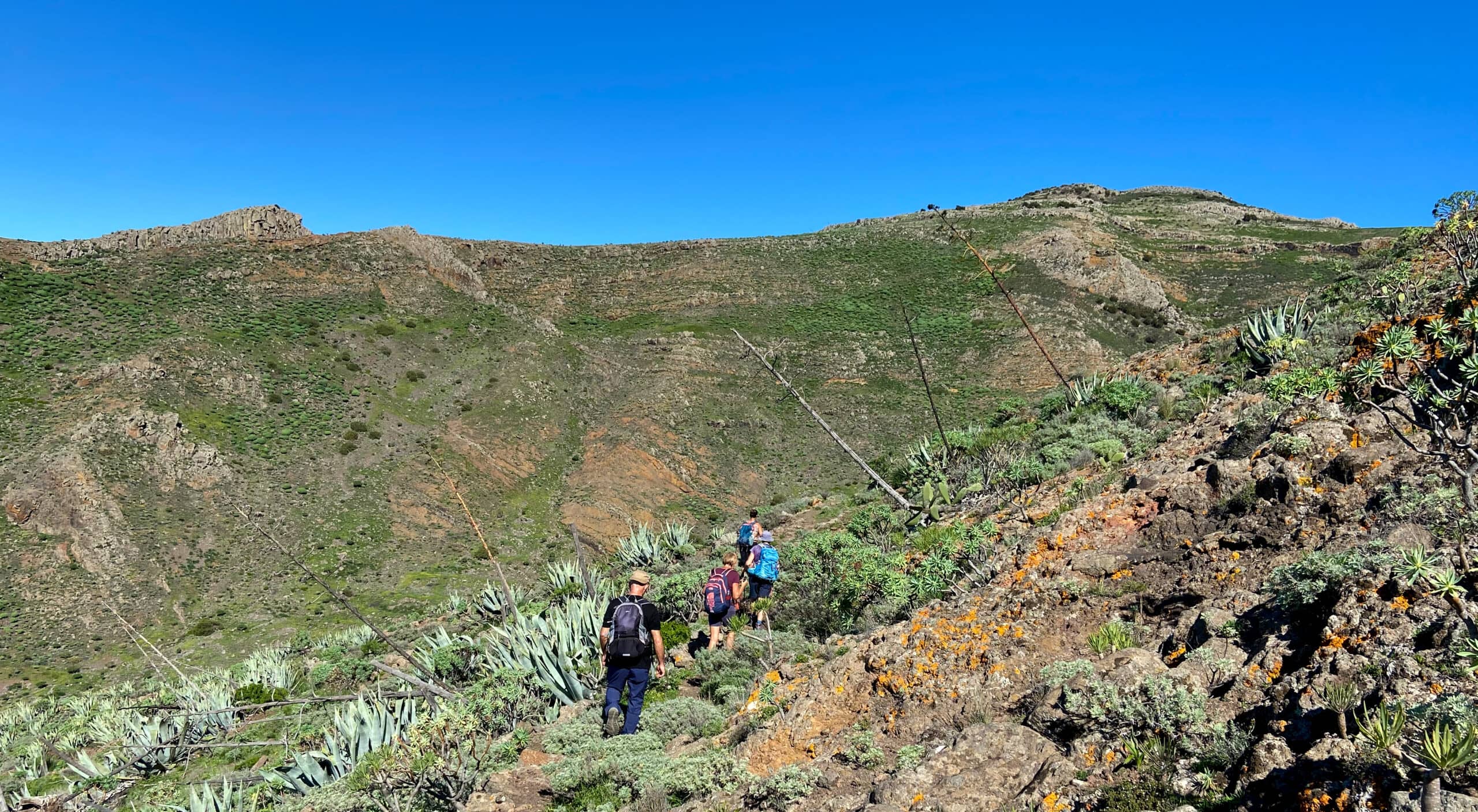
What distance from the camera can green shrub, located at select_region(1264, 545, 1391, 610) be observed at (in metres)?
4.07

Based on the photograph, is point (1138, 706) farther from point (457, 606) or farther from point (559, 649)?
point (457, 606)

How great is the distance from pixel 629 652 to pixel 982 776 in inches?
125

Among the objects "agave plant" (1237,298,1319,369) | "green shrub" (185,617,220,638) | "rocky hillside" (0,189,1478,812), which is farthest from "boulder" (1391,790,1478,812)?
"green shrub" (185,617,220,638)

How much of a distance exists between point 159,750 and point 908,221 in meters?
53.6

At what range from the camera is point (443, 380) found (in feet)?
113

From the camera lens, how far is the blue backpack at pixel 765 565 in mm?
9367

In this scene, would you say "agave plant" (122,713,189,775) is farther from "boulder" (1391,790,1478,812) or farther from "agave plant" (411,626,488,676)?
"boulder" (1391,790,1478,812)

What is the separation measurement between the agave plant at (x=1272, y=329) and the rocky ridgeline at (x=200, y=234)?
146 feet

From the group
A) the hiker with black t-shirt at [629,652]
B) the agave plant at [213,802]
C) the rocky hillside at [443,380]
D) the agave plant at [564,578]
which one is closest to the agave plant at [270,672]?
the agave plant at [564,578]

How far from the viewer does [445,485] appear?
2797 centimetres

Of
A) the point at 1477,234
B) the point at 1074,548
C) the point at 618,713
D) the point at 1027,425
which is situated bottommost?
the point at 618,713

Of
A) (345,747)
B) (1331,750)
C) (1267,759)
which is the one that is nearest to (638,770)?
(1267,759)

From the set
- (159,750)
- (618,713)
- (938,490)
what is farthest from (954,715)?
(159,750)

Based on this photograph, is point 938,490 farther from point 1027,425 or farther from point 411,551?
point 411,551
